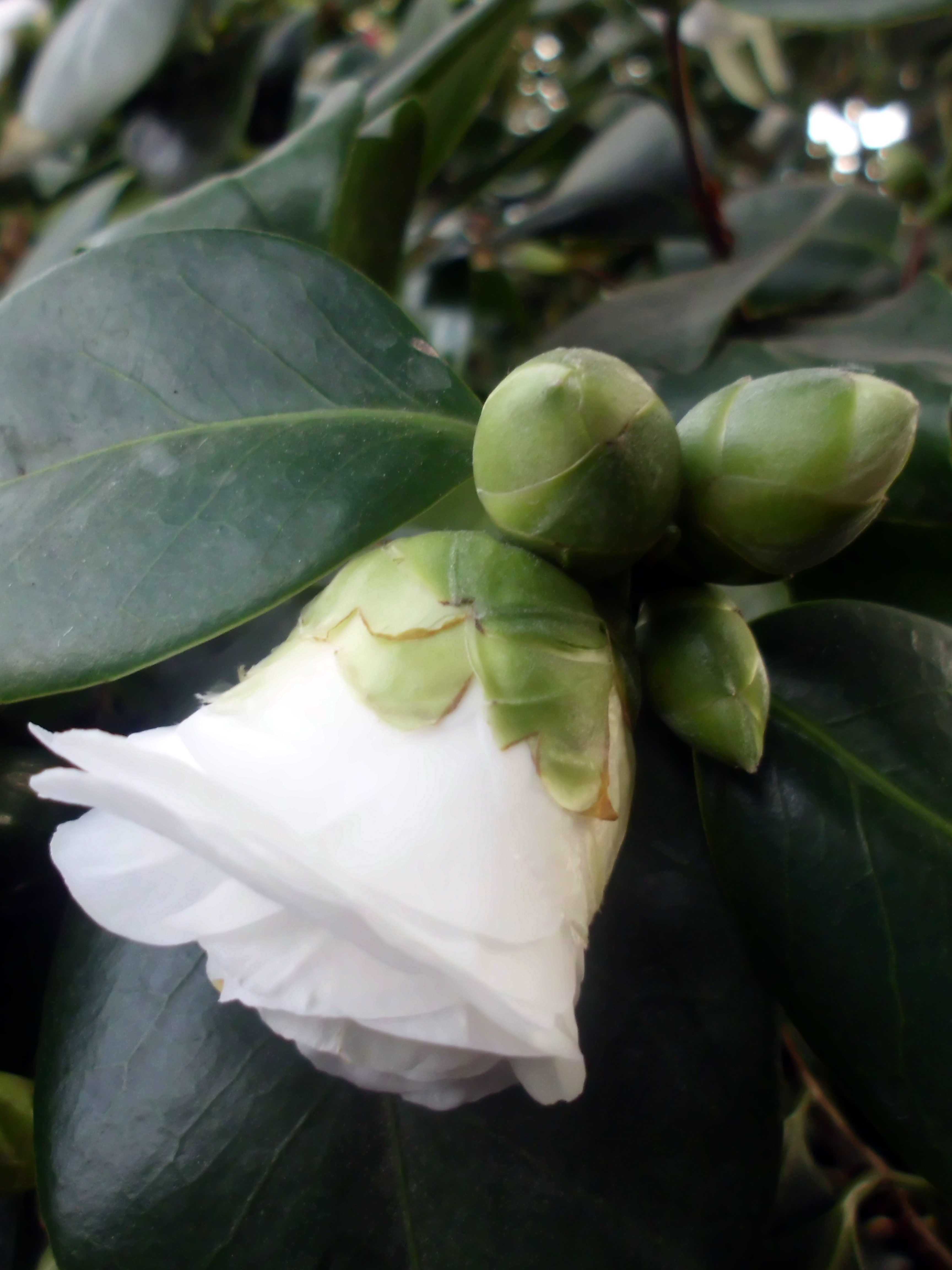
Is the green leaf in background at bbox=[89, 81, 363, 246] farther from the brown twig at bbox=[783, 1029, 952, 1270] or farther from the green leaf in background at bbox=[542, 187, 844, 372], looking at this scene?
the brown twig at bbox=[783, 1029, 952, 1270]

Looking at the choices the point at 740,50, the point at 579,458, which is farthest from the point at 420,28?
the point at 579,458

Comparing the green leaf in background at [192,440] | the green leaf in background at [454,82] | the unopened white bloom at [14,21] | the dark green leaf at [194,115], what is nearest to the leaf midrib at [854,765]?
the green leaf in background at [192,440]

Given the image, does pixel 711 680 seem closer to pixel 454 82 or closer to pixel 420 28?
pixel 454 82

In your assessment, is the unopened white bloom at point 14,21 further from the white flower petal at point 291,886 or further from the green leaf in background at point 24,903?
the white flower petal at point 291,886

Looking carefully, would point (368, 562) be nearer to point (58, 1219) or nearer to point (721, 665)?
point (721, 665)

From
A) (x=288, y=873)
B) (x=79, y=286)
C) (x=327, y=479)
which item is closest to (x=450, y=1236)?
(x=288, y=873)
